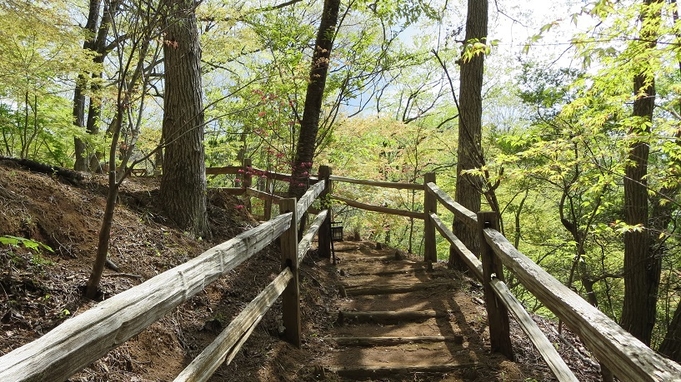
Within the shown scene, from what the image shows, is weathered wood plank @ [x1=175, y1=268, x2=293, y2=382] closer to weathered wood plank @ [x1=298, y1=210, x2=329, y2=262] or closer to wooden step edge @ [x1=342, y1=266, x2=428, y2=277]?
weathered wood plank @ [x1=298, y1=210, x2=329, y2=262]

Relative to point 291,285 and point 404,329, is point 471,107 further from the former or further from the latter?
point 291,285

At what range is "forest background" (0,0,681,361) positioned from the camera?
4430 mm

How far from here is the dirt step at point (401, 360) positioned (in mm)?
3637

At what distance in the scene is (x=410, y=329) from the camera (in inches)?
180

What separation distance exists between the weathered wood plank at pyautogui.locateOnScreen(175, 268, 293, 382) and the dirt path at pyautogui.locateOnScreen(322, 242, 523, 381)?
108 centimetres

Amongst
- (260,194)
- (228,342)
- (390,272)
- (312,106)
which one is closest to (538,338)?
(228,342)

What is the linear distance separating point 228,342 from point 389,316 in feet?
8.92

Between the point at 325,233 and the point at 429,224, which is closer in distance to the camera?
the point at 429,224

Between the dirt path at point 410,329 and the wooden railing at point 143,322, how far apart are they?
1073mm

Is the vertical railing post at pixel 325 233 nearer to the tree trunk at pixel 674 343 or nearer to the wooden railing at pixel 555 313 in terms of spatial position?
the wooden railing at pixel 555 313

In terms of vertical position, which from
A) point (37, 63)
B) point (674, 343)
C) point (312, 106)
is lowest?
point (674, 343)

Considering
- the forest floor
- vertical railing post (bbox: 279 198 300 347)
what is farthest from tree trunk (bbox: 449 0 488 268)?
vertical railing post (bbox: 279 198 300 347)

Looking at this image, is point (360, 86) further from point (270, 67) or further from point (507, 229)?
point (507, 229)

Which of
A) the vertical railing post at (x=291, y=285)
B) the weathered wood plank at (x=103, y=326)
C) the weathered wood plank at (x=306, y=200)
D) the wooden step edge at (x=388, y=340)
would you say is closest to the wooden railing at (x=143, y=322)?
the weathered wood plank at (x=103, y=326)
